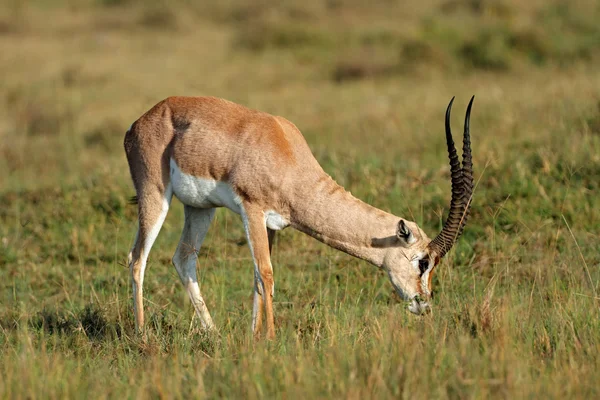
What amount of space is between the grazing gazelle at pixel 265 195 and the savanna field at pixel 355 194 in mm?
265

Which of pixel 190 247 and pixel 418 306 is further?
pixel 190 247

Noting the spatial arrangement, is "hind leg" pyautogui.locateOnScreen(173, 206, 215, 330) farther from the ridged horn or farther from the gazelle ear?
the ridged horn

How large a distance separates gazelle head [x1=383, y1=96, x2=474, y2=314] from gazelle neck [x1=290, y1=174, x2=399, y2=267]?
0.27 ft

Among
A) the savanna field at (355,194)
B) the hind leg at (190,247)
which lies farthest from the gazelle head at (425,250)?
the hind leg at (190,247)

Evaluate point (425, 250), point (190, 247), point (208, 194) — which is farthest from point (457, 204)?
point (190, 247)

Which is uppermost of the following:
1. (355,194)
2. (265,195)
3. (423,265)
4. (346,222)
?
(265,195)

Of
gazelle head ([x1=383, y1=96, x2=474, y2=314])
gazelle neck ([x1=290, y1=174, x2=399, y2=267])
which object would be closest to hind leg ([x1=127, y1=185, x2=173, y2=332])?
gazelle neck ([x1=290, y1=174, x2=399, y2=267])

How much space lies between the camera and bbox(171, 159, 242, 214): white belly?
16.8 feet

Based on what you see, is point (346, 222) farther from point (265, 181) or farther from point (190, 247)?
point (190, 247)

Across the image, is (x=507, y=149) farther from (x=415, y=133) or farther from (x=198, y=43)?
(x=198, y=43)

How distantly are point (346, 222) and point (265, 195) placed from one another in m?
0.48

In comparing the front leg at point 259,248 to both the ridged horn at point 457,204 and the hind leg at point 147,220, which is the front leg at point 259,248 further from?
the ridged horn at point 457,204

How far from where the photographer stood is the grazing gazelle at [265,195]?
4.92 meters

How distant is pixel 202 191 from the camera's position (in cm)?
521
